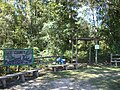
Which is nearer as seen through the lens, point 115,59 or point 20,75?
point 20,75

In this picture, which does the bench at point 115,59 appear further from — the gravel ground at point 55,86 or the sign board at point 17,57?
the gravel ground at point 55,86

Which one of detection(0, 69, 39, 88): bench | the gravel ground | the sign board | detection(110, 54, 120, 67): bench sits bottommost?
the gravel ground

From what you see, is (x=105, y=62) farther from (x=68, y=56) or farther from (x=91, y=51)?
(x=68, y=56)

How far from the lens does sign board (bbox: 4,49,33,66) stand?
10.8 meters

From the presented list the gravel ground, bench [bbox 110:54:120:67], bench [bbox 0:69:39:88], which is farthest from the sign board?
bench [bbox 110:54:120:67]

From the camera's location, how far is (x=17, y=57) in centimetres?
1114

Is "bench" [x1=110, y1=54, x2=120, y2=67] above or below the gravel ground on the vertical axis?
above

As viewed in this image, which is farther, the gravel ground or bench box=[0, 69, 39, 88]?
bench box=[0, 69, 39, 88]

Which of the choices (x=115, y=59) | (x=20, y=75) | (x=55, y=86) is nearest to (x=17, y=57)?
(x=20, y=75)

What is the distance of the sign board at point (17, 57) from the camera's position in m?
10.8

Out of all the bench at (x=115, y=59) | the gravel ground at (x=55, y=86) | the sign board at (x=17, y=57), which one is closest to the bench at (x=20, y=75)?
the gravel ground at (x=55, y=86)

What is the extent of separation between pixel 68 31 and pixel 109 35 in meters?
3.77

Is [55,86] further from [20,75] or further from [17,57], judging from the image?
[17,57]

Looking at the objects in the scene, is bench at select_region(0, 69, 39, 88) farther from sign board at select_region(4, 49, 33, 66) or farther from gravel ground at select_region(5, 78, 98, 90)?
sign board at select_region(4, 49, 33, 66)
